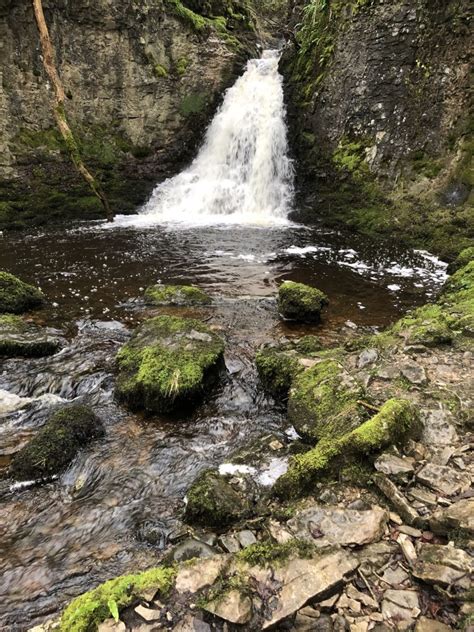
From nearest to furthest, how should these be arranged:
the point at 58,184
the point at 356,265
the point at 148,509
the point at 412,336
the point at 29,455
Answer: the point at 148,509
the point at 29,455
the point at 412,336
the point at 356,265
the point at 58,184

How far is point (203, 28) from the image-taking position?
17.3 metres

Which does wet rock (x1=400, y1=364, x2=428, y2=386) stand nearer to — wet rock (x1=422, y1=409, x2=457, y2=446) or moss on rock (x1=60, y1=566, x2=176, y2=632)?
wet rock (x1=422, y1=409, x2=457, y2=446)

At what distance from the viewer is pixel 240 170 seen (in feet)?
52.6

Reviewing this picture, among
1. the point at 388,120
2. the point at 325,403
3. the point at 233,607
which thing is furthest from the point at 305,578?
the point at 388,120

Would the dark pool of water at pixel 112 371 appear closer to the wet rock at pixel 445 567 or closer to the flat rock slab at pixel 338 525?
the flat rock slab at pixel 338 525

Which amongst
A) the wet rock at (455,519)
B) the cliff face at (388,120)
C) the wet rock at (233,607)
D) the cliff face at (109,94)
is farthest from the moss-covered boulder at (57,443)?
the cliff face at (109,94)

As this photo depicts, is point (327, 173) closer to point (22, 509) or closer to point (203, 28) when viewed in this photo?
point (203, 28)

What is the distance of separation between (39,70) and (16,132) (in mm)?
2195

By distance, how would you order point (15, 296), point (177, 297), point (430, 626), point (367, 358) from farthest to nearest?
point (177, 297)
point (15, 296)
point (367, 358)
point (430, 626)

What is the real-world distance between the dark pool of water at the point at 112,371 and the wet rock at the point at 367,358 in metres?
1.09

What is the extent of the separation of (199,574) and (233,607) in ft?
1.03

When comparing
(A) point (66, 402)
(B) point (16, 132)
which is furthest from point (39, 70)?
(A) point (66, 402)

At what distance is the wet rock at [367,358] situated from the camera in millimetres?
4898

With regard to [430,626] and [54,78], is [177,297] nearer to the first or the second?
[430,626]
